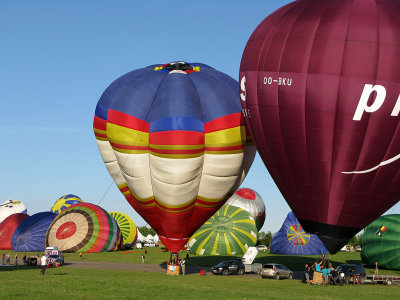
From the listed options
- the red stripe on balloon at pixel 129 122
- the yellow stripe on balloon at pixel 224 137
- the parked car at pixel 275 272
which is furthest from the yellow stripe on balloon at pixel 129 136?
the parked car at pixel 275 272

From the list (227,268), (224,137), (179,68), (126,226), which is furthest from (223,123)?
(126,226)

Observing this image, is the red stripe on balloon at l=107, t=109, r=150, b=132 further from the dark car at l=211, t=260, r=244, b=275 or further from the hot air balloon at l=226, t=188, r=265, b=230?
→ the hot air balloon at l=226, t=188, r=265, b=230

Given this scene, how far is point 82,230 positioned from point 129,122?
79.5 feet

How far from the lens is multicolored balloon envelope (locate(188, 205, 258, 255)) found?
1955 inches

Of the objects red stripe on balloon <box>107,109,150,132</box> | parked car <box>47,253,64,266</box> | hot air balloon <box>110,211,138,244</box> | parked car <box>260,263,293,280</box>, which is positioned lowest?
parked car <box>260,263,293,280</box>

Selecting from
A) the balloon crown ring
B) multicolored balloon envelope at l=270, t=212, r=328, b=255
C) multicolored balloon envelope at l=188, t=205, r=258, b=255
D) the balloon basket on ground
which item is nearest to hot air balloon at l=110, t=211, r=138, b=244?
multicolored balloon envelope at l=270, t=212, r=328, b=255

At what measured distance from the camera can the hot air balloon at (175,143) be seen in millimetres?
31578

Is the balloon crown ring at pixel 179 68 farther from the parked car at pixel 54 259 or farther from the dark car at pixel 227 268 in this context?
the parked car at pixel 54 259

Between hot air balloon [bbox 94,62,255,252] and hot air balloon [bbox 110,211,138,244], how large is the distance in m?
41.0

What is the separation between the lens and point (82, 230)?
53.6 m

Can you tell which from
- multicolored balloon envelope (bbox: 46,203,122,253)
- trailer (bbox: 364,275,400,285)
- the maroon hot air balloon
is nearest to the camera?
the maroon hot air balloon

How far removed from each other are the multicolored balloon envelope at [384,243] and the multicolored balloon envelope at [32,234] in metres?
33.0

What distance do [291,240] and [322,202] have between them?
104 feet

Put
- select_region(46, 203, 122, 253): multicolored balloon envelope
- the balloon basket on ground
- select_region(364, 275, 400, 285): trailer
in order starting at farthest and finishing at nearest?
select_region(46, 203, 122, 253): multicolored balloon envelope < the balloon basket on ground < select_region(364, 275, 400, 285): trailer
